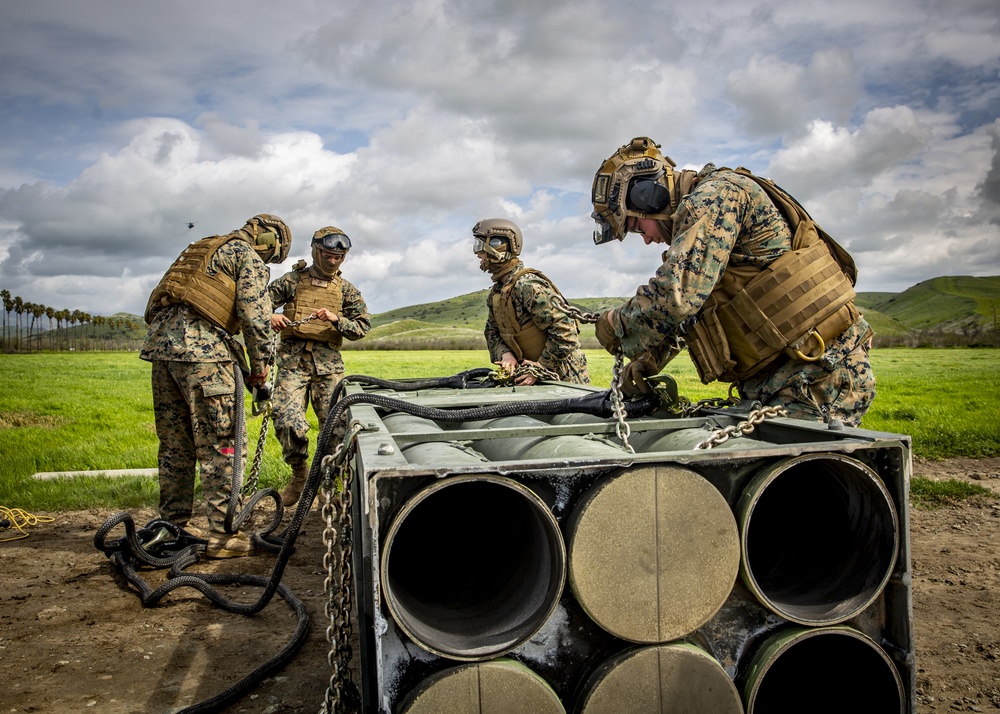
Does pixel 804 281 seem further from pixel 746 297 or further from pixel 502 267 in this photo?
pixel 502 267

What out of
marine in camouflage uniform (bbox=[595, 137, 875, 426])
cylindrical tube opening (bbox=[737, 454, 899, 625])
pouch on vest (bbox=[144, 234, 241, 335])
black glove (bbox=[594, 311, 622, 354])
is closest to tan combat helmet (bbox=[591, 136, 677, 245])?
marine in camouflage uniform (bbox=[595, 137, 875, 426])

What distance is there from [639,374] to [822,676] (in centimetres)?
160

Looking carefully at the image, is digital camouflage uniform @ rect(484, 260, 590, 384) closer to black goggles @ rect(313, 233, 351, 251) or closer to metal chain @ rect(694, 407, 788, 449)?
black goggles @ rect(313, 233, 351, 251)

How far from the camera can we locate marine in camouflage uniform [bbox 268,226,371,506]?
7.02 meters

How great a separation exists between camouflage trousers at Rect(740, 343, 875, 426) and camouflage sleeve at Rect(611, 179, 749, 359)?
677 millimetres

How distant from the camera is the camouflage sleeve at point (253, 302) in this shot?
5.47 m

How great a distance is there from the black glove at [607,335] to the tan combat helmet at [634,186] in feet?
1.99

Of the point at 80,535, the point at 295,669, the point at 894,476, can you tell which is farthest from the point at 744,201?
the point at 80,535

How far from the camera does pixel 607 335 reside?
364 cm

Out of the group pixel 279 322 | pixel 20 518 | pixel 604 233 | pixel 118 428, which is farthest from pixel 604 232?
pixel 118 428

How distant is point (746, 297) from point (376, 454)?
6.87 ft

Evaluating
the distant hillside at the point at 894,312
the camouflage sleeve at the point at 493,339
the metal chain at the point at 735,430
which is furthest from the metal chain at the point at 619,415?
the distant hillside at the point at 894,312

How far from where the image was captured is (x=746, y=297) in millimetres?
3436

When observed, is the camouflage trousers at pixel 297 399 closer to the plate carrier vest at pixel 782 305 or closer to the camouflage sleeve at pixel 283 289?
the camouflage sleeve at pixel 283 289
